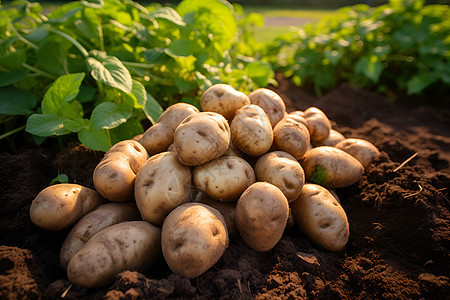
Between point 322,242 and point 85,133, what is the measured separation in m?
1.59

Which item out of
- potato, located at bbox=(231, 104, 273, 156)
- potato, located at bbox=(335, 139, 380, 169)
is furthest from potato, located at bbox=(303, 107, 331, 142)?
potato, located at bbox=(231, 104, 273, 156)

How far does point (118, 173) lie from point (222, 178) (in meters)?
0.54

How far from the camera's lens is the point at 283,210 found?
139 cm

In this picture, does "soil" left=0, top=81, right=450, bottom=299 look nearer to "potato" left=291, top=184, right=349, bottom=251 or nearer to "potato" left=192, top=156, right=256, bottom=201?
"potato" left=291, top=184, right=349, bottom=251

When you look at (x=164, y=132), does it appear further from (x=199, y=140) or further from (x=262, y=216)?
(x=262, y=216)

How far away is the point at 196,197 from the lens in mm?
1604

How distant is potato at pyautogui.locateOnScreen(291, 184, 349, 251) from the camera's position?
1.57 meters

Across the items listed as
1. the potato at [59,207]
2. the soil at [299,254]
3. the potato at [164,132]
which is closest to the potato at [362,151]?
the soil at [299,254]

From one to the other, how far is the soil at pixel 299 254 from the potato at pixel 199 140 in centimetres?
47

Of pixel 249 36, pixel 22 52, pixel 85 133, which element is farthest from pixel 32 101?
pixel 249 36

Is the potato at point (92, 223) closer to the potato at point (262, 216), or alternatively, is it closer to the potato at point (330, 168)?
the potato at point (262, 216)

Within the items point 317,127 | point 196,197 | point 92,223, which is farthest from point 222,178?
point 317,127

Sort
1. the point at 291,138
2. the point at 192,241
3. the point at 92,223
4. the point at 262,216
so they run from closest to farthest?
the point at 192,241 < the point at 262,216 < the point at 92,223 < the point at 291,138

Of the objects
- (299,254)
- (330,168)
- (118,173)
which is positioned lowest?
(299,254)
